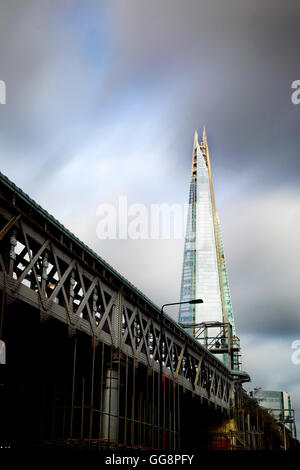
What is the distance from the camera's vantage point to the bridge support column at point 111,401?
125 feet

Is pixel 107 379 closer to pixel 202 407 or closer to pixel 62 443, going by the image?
pixel 62 443

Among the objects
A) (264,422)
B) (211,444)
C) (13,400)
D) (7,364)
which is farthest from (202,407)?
(264,422)

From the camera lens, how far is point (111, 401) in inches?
1532

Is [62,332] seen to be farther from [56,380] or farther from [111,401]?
[56,380]

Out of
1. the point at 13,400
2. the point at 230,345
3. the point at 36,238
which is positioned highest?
the point at 230,345

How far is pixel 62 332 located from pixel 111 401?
27.9ft

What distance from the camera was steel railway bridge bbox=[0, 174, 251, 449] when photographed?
28.8 metres

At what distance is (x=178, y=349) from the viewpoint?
199 ft

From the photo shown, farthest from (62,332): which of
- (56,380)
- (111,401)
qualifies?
(56,380)

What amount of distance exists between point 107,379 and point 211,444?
5048cm

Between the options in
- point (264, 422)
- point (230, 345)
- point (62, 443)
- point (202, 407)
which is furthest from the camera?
point (264, 422)

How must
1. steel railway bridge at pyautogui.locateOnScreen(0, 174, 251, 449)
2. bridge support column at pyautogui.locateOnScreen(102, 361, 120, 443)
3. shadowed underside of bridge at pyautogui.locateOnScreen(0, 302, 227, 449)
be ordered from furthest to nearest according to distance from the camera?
bridge support column at pyautogui.locateOnScreen(102, 361, 120, 443), shadowed underside of bridge at pyautogui.locateOnScreen(0, 302, 227, 449), steel railway bridge at pyautogui.locateOnScreen(0, 174, 251, 449)

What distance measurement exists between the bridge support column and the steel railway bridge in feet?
0.21

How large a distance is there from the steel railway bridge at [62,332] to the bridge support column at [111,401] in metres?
0.07
